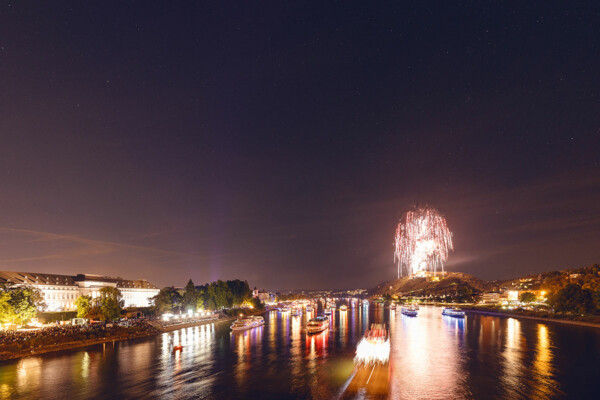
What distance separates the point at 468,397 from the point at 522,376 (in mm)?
14309

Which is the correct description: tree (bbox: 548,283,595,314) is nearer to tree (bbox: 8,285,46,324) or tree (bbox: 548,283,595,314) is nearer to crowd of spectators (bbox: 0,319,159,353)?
crowd of spectators (bbox: 0,319,159,353)

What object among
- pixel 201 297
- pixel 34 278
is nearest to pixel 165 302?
pixel 201 297

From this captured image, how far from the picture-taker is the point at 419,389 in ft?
136

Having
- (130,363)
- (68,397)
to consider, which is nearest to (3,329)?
(130,363)

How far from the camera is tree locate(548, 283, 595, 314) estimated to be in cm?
11969

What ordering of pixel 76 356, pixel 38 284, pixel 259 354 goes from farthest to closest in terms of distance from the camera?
pixel 38 284
pixel 259 354
pixel 76 356

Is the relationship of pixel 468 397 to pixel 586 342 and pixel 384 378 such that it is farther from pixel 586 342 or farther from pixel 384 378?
pixel 586 342

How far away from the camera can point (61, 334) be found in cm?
7100

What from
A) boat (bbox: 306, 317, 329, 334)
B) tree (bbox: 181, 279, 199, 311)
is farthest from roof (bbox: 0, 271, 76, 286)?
boat (bbox: 306, 317, 329, 334)

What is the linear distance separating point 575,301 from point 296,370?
368 feet

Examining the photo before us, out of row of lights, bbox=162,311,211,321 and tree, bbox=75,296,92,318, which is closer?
tree, bbox=75,296,92,318

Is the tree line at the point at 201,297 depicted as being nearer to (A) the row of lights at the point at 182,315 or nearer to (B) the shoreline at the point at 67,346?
(A) the row of lights at the point at 182,315

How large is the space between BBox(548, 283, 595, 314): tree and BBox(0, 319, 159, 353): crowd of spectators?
123947mm

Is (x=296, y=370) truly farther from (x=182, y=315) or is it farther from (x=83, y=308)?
(x=182, y=315)
